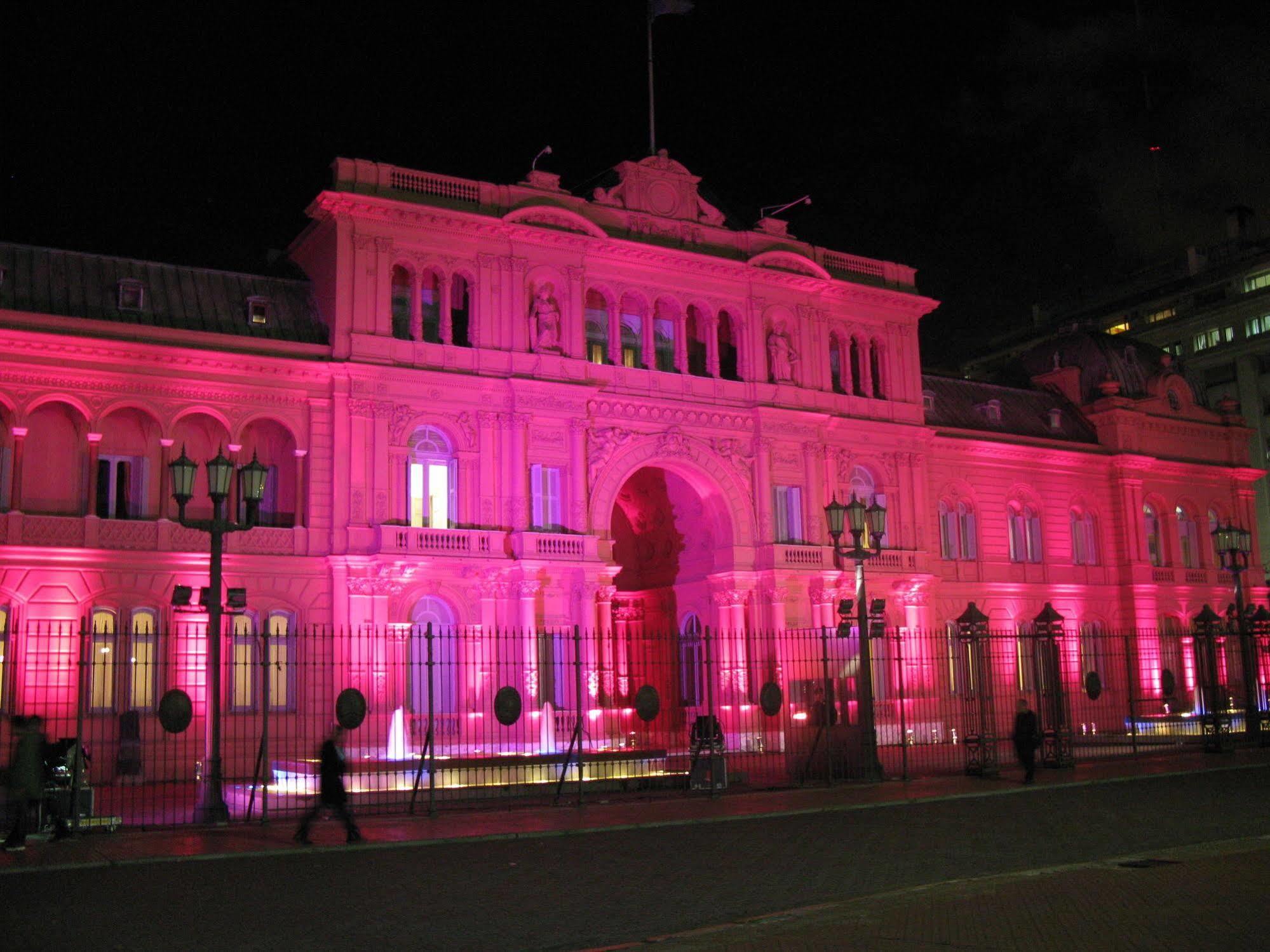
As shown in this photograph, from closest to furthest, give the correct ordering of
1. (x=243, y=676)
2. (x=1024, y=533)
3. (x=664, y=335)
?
(x=243, y=676)
(x=664, y=335)
(x=1024, y=533)

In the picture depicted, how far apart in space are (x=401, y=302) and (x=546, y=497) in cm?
707

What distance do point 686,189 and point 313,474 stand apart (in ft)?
51.5

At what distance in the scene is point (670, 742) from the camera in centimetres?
4316

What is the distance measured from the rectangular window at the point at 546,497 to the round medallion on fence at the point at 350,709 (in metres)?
13.2

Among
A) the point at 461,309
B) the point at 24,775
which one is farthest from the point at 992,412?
the point at 24,775

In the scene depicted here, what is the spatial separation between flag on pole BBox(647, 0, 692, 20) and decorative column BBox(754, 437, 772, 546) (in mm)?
13401

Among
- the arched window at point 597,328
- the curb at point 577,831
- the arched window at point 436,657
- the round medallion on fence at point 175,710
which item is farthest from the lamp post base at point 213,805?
the arched window at point 597,328

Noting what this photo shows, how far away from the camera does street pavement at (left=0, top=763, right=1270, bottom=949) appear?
39.2ft

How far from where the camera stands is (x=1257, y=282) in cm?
8088

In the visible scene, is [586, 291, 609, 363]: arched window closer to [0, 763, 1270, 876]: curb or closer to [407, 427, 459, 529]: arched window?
[407, 427, 459, 529]: arched window

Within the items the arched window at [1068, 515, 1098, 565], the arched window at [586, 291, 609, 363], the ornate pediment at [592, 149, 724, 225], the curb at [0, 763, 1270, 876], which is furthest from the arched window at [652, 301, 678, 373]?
the curb at [0, 763, 1270, 876]

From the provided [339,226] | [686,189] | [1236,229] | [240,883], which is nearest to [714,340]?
[686,189]

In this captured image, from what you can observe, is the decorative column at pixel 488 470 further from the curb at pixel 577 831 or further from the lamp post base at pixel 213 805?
the curb at pixel 577 831

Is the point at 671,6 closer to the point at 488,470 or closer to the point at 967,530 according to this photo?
the point at 488,470
